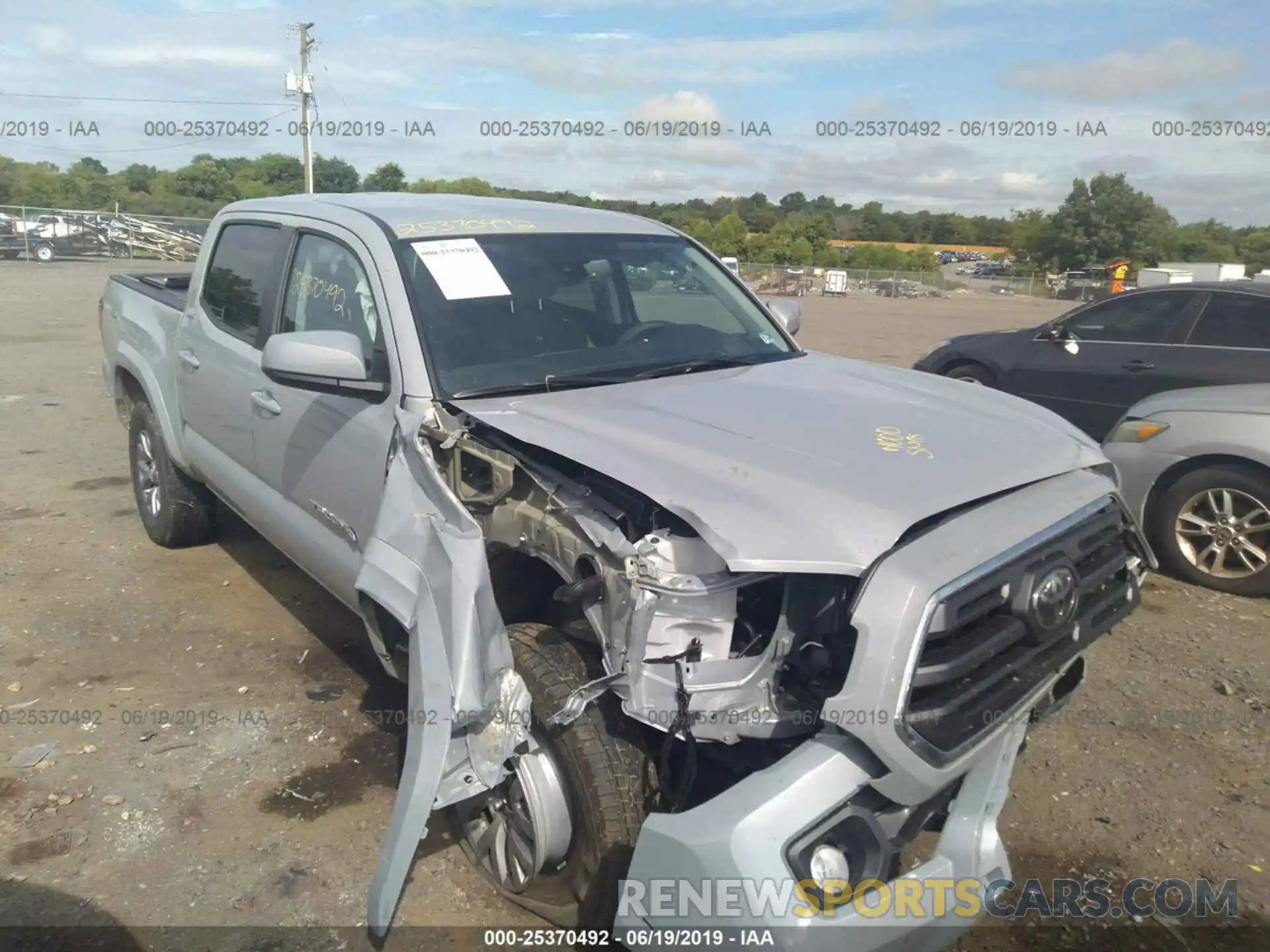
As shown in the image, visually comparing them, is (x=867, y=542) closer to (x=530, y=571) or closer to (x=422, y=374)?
(x=530, y=571)

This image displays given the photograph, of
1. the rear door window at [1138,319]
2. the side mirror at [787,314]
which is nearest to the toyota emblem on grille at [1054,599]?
the side mirror at [787,314]

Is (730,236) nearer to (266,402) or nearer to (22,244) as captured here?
(22,244)

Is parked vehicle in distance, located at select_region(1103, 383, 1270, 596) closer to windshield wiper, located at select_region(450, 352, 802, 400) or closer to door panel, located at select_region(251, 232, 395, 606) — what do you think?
windshield wiper, located at select_region(450, 352, 802, 400)

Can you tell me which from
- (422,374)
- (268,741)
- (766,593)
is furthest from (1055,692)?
(268,741)

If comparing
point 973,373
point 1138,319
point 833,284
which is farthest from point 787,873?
point 833,284

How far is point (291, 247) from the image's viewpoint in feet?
13.4

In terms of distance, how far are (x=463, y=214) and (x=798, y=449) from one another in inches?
75.5

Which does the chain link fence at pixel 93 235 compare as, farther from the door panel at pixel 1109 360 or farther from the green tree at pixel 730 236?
the door panel at pixel 1109 360

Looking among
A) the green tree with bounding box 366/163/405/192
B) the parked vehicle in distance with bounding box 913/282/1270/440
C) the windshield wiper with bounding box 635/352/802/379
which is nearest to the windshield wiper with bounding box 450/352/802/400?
the windshield wiper with bounding box 635/352/802/379

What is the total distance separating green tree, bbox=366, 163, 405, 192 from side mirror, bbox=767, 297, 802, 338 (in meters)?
23.2

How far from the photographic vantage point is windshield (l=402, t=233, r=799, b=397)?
3244 mm

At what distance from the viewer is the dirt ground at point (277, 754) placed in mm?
2867

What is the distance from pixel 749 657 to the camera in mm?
2418

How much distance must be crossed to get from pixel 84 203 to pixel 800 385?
5581 cm
